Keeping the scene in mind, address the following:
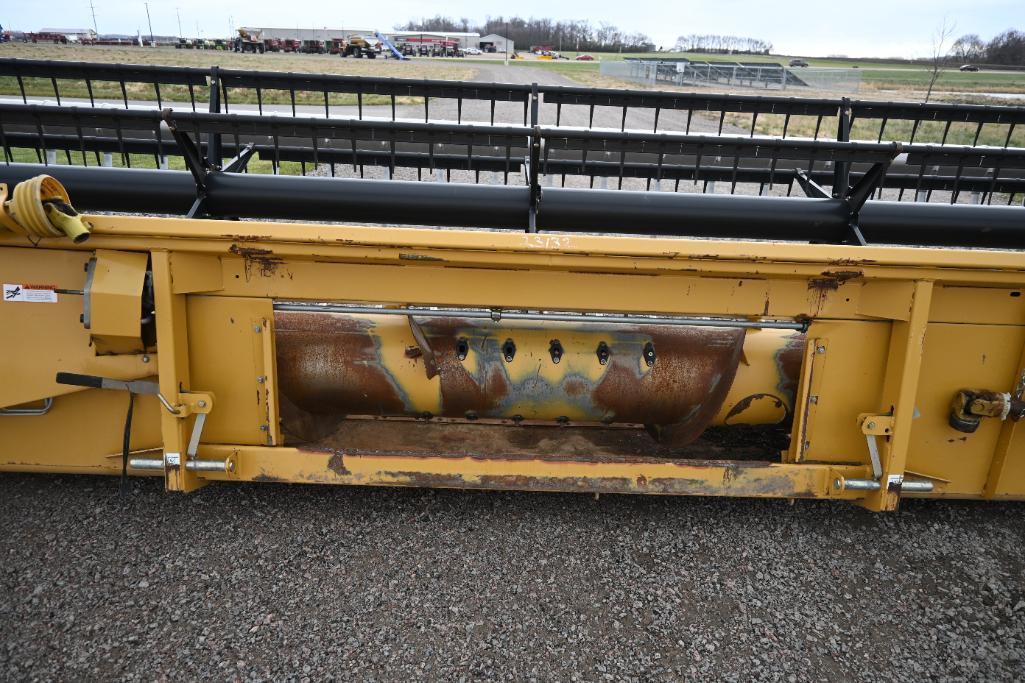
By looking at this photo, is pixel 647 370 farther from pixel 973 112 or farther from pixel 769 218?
pixel 973 112

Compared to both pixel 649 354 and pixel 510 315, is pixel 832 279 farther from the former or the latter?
pixel 510 315

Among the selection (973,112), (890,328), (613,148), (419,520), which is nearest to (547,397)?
(419,520)

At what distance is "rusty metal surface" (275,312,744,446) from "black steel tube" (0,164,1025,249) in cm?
80

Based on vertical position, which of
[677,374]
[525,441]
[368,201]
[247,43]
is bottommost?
[525,441]

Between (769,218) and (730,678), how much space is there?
2219 millimetres

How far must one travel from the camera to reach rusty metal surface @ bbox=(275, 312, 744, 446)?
273cm

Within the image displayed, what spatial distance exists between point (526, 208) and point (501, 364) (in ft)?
3.01

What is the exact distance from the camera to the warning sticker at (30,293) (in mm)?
2445

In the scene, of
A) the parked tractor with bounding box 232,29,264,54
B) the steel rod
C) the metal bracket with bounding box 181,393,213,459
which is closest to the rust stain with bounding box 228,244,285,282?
the steel rod

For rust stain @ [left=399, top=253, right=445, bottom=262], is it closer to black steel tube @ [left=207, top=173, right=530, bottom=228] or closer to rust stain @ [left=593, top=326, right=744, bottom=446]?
rust stain @ [left=593, top=326, right=744, bottom=446]

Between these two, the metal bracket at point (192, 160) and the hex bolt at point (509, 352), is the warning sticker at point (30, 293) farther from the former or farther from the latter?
the hex bolt at point (509, 352)

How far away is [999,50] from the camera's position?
190 feet

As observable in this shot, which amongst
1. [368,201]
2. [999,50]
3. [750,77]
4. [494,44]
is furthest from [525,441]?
[494,44]

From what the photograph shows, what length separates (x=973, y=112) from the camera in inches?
156
